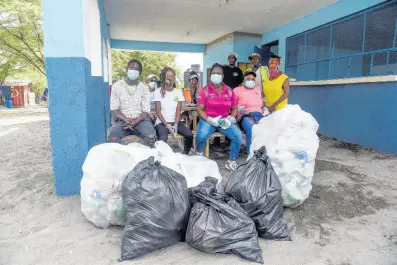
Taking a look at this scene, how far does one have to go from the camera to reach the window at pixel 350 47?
17.4 feet

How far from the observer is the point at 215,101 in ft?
12.7

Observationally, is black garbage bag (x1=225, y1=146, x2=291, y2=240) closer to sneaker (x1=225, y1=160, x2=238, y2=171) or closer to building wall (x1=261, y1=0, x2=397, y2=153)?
sneaker (x1=225, y1=160, x2=238, y2=171)

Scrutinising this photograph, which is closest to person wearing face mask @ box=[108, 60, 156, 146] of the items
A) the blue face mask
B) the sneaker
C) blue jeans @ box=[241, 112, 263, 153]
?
the blue face mask

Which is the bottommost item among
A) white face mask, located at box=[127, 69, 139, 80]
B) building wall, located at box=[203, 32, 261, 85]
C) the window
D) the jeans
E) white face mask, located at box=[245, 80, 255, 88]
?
the jeans

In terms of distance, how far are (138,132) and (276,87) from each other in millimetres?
2168

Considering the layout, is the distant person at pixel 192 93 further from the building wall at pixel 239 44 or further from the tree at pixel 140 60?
the tree at pixel 140 60

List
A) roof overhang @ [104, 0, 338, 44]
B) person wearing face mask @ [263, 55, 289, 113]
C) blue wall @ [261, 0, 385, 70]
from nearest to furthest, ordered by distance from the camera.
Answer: person wearing face mask @ [263, 55, 289, 113], blue wall @ [261, 0, 385, 70], roof overhang @ [104, 0, 338, 44]

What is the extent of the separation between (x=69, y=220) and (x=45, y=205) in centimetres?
44

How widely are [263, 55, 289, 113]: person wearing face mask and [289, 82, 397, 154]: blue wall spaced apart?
1.91 metres

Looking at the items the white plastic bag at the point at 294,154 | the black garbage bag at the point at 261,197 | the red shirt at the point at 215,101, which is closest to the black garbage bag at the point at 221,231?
the black garbage bag at the point at 261,197

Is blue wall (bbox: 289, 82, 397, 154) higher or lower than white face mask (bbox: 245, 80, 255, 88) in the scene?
lower

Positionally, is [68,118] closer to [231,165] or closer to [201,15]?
[231,165]

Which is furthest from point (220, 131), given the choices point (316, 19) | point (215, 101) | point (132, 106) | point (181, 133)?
point (316, 19)

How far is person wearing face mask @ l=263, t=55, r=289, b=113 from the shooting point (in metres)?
4.26
